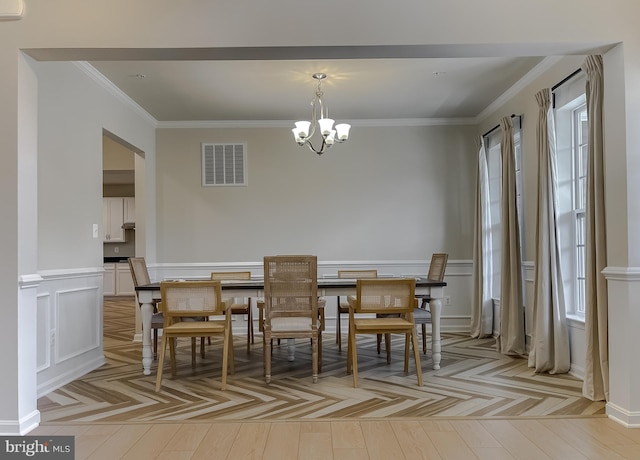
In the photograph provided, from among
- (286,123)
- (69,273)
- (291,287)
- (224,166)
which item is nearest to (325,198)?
(286,123)

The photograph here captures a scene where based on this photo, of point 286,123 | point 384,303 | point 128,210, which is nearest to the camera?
point 384,303

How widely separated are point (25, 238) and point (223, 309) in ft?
4.68

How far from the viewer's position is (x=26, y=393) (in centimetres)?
290

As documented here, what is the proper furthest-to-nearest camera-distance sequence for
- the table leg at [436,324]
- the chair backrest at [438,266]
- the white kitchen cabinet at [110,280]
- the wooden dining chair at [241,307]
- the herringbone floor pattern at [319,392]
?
1. the white kitchen cabinet at [110,280]
2. the wooden dining chair at [241,307]
3. the chair backrest at [438,266]
4. the table leg at [436,324]
5. the herringbone floor pattern at [319,392]

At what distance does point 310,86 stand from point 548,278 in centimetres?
282

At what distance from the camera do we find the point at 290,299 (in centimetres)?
394

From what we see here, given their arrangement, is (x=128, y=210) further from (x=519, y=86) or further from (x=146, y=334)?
(x=519, y=86)

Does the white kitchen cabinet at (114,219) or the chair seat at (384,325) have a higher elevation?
the white kitchen cabinet at (114,219)

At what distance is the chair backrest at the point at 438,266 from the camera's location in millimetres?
4930

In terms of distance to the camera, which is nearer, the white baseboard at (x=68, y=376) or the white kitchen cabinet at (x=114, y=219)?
the white baseboard at (x=68, y=376)

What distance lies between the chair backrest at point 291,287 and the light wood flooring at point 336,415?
1.81ft

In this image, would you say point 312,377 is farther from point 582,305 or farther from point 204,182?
point 204,182

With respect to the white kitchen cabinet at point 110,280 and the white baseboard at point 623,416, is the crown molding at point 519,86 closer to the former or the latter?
the white baseboard at point 623,416

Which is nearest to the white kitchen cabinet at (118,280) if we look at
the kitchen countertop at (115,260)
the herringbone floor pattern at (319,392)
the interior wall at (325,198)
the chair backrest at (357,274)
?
the kitchen countertop at (115,260)
